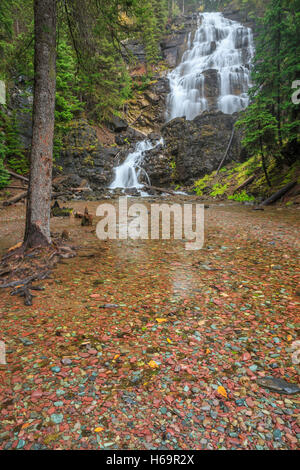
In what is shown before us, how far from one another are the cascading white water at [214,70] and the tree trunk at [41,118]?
30181 mm

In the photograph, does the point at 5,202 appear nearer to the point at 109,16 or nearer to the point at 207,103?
the point at 109,16

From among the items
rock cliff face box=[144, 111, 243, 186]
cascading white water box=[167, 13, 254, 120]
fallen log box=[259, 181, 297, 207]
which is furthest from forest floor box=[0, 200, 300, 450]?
cascading white water box=[167, 13, 254, 120]

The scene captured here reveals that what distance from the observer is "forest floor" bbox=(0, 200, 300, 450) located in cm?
185

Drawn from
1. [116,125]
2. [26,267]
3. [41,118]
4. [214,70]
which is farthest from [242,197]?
[214,70]

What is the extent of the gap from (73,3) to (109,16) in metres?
0.92

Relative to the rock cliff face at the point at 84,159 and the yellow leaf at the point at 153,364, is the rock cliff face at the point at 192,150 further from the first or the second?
the yellow leaf at the point at 153,364

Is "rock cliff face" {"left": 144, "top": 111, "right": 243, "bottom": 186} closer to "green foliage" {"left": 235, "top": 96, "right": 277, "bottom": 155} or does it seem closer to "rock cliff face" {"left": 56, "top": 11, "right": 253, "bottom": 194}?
"rock cliff face" {"left": 56, "top": 11, "right": 253, "bottom": 194}

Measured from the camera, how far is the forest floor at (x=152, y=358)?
1.85 metres

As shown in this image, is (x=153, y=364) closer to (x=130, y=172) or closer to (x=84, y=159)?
(x=84, y=159)

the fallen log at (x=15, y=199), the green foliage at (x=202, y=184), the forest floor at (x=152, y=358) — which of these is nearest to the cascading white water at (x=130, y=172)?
the green foliage at (x=202, y=184)

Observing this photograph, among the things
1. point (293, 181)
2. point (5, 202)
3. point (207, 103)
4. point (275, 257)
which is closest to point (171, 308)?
point (275, 257)

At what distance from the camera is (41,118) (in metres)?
5.23

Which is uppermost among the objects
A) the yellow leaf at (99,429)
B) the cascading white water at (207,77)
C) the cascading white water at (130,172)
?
the cascading white water at (207,77)

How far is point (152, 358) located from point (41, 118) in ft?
17.4
